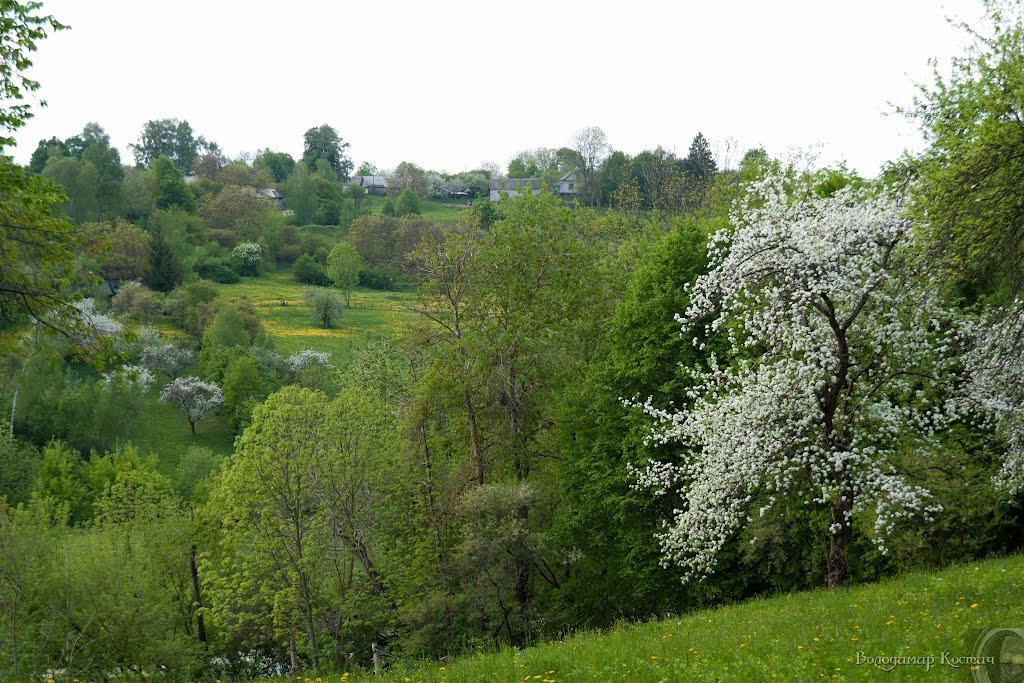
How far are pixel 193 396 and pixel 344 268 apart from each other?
39.3 m

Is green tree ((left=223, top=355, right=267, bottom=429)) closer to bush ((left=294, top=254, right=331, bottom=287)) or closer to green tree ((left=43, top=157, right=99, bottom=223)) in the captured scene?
bush ((left=294, top=254, right=331, bottom=287))

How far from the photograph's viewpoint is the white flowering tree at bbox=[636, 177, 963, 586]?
18.8 meters

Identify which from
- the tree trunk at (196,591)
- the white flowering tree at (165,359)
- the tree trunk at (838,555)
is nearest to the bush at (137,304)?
the white flowering tree at (165,359)

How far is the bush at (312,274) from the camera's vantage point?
13288 centimetres

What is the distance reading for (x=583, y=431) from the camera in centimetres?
3362

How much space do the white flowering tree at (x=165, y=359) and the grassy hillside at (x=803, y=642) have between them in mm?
85735

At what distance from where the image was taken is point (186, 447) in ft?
279

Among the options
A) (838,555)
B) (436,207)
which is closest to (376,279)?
(436,207)

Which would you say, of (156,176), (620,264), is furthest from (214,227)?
(620,264)

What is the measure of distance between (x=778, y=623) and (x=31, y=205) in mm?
13192

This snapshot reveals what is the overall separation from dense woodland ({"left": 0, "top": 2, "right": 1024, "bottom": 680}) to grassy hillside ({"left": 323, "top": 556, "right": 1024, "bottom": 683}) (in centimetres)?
302

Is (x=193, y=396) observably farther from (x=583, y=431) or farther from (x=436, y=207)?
(x=436, y=207)

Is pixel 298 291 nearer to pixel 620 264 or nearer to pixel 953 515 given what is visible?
pixel 620 264

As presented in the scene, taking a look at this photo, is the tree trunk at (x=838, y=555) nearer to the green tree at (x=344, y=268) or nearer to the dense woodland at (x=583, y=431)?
the dense woodland at (x=583, y=431)
